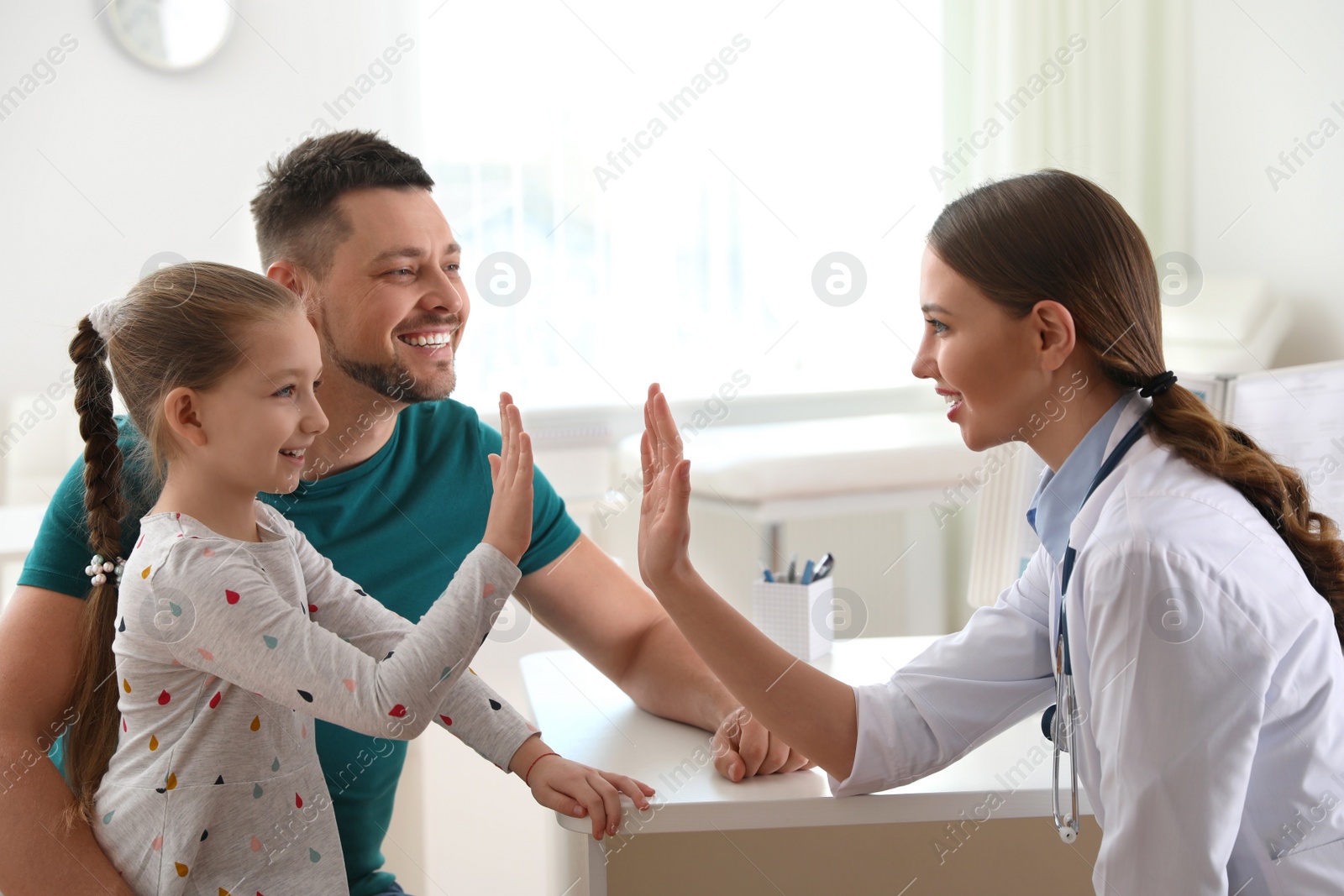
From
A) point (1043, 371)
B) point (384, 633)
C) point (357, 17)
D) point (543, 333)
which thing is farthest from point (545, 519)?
point (357, 17)

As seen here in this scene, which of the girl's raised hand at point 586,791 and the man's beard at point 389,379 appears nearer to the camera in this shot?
the girl's raised hand at point 586,791

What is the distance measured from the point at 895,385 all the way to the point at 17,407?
9.41 feet

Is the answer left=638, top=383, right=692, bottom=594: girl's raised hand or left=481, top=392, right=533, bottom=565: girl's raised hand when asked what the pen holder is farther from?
left=481, top=392, right=533, bottom=565: girl's raised hand

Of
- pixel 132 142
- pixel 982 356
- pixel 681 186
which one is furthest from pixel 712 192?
pixel 982 356

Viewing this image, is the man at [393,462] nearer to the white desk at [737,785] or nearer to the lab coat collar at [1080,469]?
Answer: the white desk at [737,785]

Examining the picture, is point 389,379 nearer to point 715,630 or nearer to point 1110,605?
point 715,630

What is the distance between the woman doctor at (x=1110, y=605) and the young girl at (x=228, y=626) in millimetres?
204

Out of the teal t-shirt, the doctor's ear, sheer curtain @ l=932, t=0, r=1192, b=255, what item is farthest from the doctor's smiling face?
sheer curtain @ l=932, t=0, r=1192, b=255

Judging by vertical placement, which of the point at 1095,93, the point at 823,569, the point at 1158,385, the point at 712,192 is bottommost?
the point at 823,569

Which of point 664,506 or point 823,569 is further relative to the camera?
point 823,569

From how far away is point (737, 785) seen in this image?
3.47 ft

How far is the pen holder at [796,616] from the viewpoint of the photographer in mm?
1468

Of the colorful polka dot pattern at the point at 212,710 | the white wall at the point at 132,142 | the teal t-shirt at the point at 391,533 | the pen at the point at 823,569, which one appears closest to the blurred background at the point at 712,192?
the white wall at the point at 132,142

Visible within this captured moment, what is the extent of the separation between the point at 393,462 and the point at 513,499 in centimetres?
47
